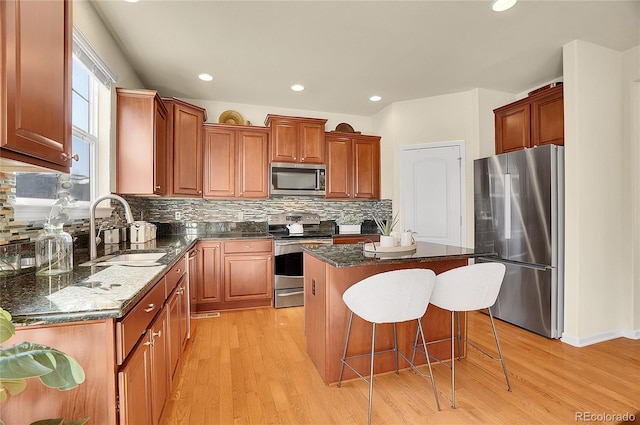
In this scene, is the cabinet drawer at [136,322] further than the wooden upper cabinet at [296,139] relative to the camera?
No

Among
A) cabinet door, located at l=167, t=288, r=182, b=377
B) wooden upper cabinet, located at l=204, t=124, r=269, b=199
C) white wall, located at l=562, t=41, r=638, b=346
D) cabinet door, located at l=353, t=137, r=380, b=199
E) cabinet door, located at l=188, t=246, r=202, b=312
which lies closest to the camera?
cabinet door, located at l=167, t=288, r=182, b=377

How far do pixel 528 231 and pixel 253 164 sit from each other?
3.13m

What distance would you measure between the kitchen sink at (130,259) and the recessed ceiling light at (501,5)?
2819 mm

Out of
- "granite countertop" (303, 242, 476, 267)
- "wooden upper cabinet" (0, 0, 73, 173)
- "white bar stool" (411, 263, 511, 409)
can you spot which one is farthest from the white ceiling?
"white bar stool" (411, 263, 511, 409)

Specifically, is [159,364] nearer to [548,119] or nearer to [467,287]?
[467,287]

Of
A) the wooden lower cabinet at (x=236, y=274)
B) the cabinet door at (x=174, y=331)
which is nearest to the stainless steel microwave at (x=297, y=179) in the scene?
the wooden lower cabinet at (x=236, y=274)

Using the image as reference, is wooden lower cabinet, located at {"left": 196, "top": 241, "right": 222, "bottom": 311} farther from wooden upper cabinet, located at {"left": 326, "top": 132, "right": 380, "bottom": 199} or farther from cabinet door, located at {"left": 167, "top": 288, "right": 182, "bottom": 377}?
wooden upper cabinet, located at {"left": 326, "top": 132, "right": 380, "bottom": 199}

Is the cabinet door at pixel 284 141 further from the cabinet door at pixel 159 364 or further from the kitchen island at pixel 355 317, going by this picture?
the cabinet door at pixel 159 364

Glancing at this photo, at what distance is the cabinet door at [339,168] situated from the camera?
4.25 meters

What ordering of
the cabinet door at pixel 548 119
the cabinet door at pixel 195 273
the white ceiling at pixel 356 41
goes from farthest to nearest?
the cabinet door at pixel 195 273 < the cabinet door at pixel 548 119 < the white ceiling at pixel 356 41

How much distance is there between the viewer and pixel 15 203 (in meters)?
1.54

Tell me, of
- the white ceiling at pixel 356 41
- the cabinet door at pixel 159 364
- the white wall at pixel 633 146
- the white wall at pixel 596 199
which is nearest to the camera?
the cabinet door at pixel 159 364

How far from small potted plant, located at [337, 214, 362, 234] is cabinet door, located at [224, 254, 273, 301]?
1.22 meters

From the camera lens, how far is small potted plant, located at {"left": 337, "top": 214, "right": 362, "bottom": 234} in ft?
14.3
